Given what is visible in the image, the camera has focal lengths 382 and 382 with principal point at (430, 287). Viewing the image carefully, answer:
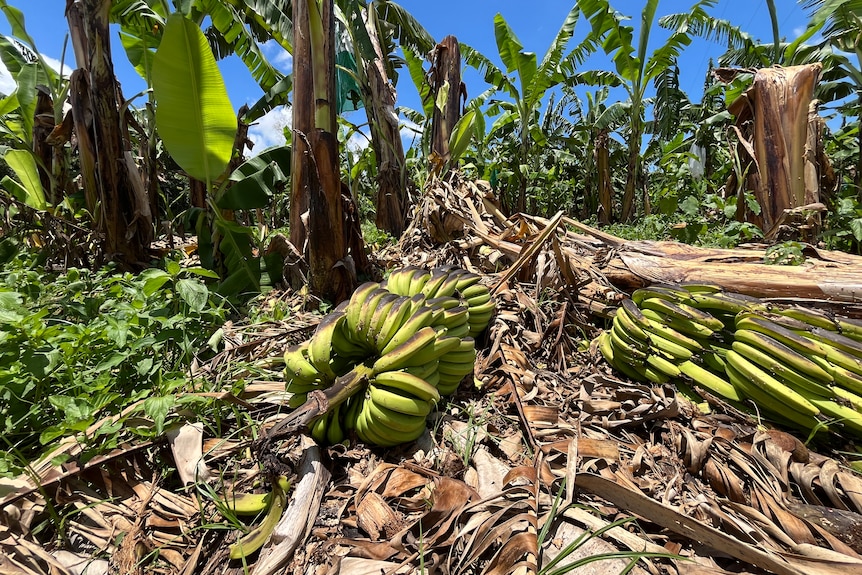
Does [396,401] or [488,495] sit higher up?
[396,401]

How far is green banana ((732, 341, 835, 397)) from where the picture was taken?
1.13 metres

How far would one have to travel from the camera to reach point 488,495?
40.4 inches

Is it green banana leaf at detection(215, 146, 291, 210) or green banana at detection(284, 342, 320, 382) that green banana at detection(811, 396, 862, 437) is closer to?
green banana at detection(284, 342, 320, 382)

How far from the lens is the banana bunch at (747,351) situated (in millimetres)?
1124

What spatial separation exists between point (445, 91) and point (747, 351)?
149 inches

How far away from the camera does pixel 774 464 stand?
107 centimetres

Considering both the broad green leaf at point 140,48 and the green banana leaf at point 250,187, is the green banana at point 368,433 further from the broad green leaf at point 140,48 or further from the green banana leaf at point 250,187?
the broad green leaf at point 140,48

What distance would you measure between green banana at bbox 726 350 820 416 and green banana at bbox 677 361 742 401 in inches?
4.1

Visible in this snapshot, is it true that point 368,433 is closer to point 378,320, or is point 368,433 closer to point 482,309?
point 378,320

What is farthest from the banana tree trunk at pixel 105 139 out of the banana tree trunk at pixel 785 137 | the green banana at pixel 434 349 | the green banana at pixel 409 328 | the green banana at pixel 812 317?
the banana tree trunk at pixel 785 137

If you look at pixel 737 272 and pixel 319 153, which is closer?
pixel 737 272

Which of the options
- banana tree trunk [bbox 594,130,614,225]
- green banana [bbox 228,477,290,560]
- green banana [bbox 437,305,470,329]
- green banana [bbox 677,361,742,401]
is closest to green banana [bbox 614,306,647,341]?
green banana [bbox 677,361,742,401]

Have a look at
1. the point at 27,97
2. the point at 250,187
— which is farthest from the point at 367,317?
the point at 27,97

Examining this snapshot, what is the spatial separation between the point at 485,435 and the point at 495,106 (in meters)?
9.83
